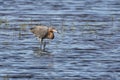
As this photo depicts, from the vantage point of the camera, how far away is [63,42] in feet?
52.7

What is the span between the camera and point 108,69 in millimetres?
13398

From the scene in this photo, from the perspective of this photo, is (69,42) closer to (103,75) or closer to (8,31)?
(8,31)

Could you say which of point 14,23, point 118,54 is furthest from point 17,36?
point 118,54

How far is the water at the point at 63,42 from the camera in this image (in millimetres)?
13148

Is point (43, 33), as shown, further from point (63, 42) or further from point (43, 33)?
point (63, 42)

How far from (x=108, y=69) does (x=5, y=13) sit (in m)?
7.89

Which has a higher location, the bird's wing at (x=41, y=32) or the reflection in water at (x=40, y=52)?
the bird's wing at (x=41, y=32)

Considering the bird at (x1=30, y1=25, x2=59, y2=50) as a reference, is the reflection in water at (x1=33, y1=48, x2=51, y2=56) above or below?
below

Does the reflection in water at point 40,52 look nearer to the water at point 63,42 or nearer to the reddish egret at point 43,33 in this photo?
the water at point 63,42

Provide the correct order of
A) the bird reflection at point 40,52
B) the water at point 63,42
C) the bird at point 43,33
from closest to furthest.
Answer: the water at point 63,42 → the bird reflection at point 40,52 → the bird at point 43,33

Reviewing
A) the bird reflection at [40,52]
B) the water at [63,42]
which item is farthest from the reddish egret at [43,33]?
the bird reflection at [40,52]

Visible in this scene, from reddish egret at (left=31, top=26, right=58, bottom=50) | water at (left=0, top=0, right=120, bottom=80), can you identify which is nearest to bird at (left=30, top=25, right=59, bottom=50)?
reddish egret at (left=31, top=26, right=58, bottom=50)

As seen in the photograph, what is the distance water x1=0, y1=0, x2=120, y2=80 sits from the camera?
43.1 feet

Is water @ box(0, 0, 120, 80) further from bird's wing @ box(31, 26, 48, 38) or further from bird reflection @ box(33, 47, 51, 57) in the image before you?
bird's wing @ box(31, 26, 48, 38)
